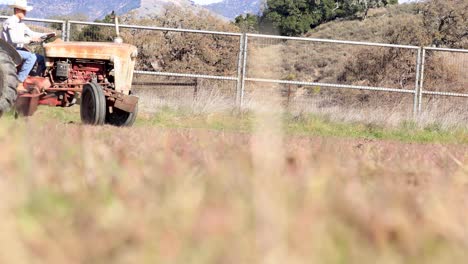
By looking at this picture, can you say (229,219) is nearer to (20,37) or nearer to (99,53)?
(20,37)

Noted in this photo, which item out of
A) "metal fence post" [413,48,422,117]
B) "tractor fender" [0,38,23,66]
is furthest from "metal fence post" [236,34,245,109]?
"tractor fender" [0,38,23,66]

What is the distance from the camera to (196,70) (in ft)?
72.3

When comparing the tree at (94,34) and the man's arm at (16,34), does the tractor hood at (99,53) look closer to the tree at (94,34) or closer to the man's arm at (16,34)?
the man's arm at (16,34)

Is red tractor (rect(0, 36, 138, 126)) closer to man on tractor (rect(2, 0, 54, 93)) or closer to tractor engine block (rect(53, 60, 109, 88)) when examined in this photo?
tractor engine block (rect(53, 60, 109, 88))

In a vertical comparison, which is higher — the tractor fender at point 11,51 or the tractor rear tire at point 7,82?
the tractor fender at point 11,51

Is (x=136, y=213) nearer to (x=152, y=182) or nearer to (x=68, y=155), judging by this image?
(x=152, y=182)

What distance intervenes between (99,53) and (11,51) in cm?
146

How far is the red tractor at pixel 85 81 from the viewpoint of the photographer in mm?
11398

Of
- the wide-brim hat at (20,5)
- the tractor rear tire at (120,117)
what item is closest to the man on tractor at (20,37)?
the wide-brim hat at (20,5)

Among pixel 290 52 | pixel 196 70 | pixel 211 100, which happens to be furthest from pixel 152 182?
pixel 290 52

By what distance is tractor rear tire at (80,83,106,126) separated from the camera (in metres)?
10.9

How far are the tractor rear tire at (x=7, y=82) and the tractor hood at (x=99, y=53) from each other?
1140 mm

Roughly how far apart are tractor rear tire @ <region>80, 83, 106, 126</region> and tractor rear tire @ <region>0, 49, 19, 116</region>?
39.7 inches

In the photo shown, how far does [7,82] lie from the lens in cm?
1062
